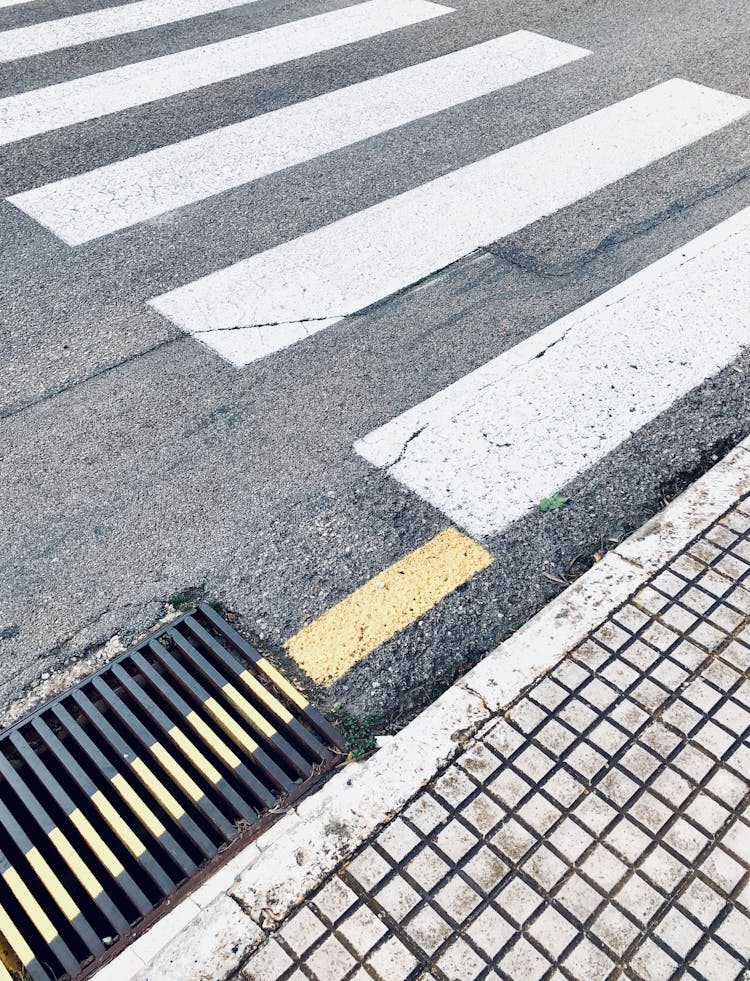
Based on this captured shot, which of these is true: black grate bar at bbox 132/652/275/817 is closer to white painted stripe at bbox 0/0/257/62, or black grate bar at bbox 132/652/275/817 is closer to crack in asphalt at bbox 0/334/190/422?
crack in asphalt at bbox 0/334/190/422

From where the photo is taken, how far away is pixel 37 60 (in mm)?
7445

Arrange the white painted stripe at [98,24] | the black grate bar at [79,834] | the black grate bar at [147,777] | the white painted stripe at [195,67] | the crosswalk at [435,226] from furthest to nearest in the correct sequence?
1. the white painted stripe at [98,24]
2. the white painted stripe at [195,67]
3. the crosswalk at [435,226]
4. the black grate bar at [147,777]
5. the black grate bar at [79,834]

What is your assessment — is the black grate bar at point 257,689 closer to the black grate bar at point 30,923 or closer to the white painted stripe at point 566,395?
the black grate bar at point 30,923

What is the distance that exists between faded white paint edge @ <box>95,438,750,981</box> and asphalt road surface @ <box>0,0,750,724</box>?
0.57 ft

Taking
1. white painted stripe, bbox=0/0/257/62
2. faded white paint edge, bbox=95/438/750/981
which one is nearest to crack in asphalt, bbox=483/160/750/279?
faded white paint edge, bbox=95/438/750/981

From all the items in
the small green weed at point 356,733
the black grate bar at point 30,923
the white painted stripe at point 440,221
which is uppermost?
the white painted stripe at point 440,221

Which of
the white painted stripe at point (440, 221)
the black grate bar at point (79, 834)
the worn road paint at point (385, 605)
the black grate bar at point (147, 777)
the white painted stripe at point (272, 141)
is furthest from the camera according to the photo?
the white painted stripe at point (272, 141)

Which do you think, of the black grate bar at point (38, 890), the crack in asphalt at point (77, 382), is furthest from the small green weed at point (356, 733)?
the crack in asphalt at point (77, 382)

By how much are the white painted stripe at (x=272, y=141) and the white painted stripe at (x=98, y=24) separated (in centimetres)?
231

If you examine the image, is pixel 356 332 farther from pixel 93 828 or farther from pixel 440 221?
pixel 93 828

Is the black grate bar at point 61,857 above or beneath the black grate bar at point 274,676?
beneath

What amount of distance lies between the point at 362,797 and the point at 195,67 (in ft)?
21.1

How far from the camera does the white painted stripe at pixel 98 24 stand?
25.2ft

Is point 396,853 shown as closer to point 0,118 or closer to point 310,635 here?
point 310,635
